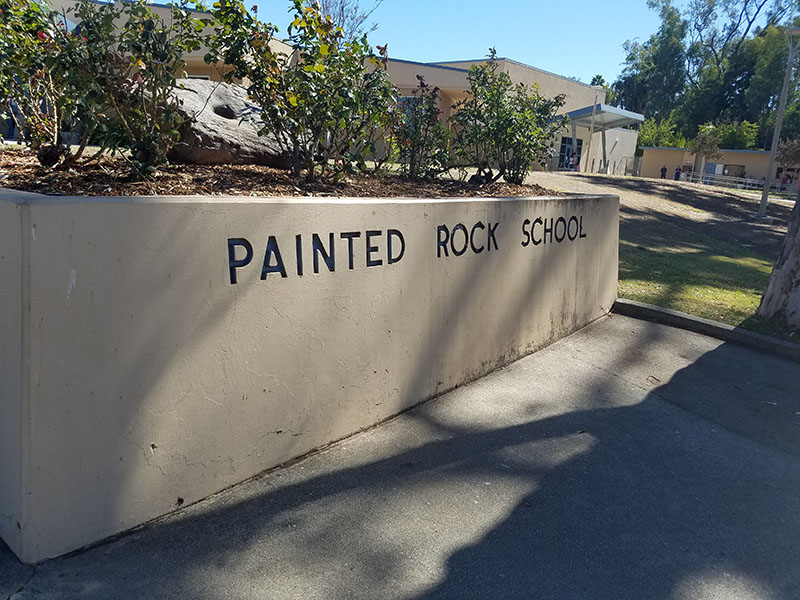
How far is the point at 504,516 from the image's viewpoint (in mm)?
3430

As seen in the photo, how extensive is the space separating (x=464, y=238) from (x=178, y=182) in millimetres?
2141

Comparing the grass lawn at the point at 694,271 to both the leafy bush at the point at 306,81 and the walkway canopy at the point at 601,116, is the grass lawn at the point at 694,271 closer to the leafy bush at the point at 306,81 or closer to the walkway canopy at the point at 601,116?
the leafy bush at the point at 306,81

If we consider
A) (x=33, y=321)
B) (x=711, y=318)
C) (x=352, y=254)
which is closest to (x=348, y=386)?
(x=352, y=254)

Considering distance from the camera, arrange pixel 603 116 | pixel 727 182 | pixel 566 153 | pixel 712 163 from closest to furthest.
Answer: pixel 603 116 → pixel 566 153 → pixel 727 182 → pixel 712 163

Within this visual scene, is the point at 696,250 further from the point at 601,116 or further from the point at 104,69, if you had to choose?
the point at 601,116

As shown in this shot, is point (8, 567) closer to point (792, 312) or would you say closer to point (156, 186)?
point (156, 186)

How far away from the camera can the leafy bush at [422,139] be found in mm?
6823

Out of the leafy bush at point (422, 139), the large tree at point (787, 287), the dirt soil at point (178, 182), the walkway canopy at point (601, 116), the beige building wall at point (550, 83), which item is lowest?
the large tree at point (787, 287)

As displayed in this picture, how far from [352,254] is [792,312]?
5483mm

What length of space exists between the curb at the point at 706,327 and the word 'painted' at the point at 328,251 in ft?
14.0

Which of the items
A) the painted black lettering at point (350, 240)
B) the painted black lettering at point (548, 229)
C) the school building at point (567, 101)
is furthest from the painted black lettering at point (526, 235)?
the school building at point (567, 101)

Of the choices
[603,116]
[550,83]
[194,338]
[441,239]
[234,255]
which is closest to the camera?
[194,338]

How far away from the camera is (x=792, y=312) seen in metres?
6.93

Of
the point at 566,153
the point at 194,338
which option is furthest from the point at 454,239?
the point at 566,153
